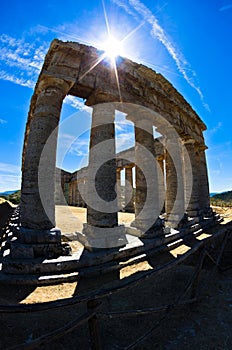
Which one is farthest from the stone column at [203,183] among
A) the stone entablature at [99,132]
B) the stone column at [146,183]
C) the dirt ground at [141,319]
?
the dirt ground at [141,319]

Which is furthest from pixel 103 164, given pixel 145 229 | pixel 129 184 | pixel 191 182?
pixel 129 184

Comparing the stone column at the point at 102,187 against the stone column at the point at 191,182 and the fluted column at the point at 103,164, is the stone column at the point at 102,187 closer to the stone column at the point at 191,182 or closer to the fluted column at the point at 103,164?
the fluted column at the point at 103,164

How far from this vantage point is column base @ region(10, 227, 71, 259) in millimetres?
5023

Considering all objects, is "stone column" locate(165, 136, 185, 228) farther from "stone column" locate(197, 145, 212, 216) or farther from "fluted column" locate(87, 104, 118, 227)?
"fluted column" locate(87, 104, 118, 227)

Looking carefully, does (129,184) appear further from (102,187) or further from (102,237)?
(102,237)

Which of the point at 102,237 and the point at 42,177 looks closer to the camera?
the point at 42,177

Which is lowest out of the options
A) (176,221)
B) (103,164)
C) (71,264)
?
(71,264)

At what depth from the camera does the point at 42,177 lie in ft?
19.1

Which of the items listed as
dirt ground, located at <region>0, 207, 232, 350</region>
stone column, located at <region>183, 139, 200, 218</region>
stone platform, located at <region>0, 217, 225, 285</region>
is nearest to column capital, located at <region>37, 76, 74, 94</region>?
stone platform, located at <region>0, 217, 225, 285</region>

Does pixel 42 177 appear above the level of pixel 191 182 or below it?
below

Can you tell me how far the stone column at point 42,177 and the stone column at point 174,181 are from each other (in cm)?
670

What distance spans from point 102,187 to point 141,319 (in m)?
4.08

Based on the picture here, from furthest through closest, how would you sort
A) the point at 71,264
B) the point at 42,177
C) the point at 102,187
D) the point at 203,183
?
the point at 203,183
the point at 102,187
the point at 42,177
the point at 71,264

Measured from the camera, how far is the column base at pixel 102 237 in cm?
580
